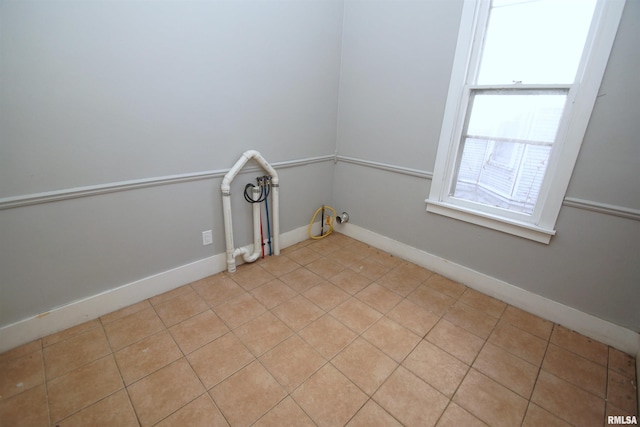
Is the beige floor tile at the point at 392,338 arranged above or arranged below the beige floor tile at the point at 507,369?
above

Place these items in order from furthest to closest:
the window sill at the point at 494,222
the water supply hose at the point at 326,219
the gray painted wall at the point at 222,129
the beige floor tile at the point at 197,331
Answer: the water supply hose at the point at 326,219 → the window sill at the point at 494,222 → the beige floor tile at the point at 197,331 → the gray painted wall at the point at 222,129

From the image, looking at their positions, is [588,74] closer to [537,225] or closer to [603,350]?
[537,225]

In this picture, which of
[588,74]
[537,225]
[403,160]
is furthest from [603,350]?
[403,160]

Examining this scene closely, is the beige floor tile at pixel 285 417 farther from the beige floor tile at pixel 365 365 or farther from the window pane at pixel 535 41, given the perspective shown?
the window pane at pixel 535 41

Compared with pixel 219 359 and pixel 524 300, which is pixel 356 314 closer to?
pixel 219 359

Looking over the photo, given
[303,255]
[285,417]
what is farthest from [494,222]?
[285,417]

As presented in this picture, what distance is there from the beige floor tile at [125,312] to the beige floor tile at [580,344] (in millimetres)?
2673

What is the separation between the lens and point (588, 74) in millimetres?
1553

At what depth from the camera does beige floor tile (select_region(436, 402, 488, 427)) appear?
1256 millimetres

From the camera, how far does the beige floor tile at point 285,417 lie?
122 centimetres

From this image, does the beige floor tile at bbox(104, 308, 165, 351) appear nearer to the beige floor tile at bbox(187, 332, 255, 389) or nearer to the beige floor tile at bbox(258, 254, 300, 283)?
the beige floor tile at bbox(187, 332, 255, 389)

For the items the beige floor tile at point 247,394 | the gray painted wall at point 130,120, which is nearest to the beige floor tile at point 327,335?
the beige floor tile at point 247,394

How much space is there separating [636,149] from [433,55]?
1.34 m

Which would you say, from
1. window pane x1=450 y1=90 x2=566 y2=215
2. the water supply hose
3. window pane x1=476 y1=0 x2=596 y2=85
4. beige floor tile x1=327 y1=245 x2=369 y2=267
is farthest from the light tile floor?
window pane x1=476 y1=0 x2=596 y2=85
